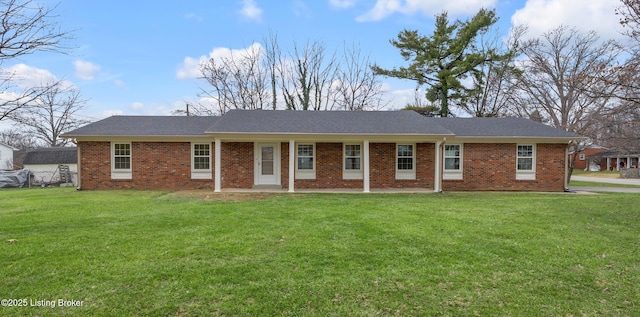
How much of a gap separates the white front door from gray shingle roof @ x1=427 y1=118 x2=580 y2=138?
22.9 ft

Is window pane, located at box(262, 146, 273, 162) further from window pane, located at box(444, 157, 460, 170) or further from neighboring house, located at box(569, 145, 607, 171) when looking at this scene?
neighboring house, located at box(569, 145, 607, 171)

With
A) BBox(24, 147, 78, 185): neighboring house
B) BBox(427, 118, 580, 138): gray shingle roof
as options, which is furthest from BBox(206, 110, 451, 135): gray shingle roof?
BBox(24, 147, 78, 185): neighboring house

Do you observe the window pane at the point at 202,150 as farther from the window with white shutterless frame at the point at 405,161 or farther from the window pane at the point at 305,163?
the window with white shutterless frame at the point at 405,161

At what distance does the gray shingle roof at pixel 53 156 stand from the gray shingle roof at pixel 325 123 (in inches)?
682

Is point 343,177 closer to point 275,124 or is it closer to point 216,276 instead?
point 275,124

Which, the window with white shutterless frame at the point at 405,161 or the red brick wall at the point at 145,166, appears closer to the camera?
the red brick wall at the point at 145,166

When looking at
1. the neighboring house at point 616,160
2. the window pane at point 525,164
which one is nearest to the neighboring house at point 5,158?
the window pane at point 525,164

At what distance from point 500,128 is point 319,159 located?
8087 millimetres

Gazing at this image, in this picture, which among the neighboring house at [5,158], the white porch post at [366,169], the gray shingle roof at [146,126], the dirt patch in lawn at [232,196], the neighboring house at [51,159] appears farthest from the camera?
the neighboring house at [5,158]

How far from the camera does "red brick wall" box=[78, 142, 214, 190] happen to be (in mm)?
13781

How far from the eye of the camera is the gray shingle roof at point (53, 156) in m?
24.8

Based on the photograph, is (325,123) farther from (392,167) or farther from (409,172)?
(409,172)

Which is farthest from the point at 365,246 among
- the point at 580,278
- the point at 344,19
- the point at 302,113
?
the point at 344,19

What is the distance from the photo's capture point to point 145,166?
45.2 ft
